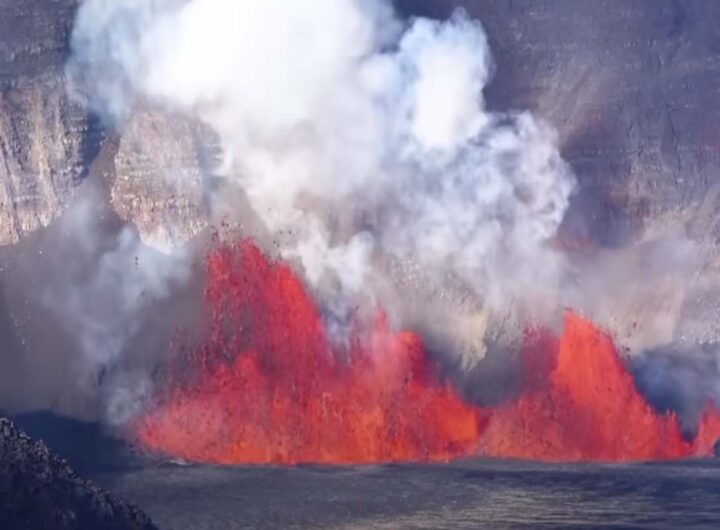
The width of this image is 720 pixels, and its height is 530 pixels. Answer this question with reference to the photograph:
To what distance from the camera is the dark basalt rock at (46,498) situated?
29422 millimetres

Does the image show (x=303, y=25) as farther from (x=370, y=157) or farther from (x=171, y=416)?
(x=171, y=416)

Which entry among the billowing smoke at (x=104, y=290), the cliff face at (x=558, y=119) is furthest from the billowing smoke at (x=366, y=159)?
the billowing smoke at (x=104, y=290)

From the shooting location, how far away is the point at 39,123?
163 ft

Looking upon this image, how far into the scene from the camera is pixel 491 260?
4791 cm

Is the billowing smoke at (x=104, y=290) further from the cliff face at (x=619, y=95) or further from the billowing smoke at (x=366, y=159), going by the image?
the cliff face at (x=619, y=95)

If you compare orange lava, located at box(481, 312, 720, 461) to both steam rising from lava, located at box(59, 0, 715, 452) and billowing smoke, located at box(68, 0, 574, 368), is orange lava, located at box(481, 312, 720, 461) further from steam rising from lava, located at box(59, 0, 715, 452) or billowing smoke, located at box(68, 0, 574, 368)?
billowing smoke, located at box(68, 0, 574, 368)

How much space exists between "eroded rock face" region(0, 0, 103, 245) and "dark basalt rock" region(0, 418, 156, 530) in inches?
701

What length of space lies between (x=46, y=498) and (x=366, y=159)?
2018cm

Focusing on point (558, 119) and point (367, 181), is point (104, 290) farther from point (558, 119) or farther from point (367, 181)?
point (558, 119)

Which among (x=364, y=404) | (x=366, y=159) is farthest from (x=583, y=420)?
(x=366, y=159)

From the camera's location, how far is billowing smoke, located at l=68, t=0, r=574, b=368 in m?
47.8

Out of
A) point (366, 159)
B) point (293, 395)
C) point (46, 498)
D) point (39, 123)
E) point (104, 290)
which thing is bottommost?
point (46, 498)

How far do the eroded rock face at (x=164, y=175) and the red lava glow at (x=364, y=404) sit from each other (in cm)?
233

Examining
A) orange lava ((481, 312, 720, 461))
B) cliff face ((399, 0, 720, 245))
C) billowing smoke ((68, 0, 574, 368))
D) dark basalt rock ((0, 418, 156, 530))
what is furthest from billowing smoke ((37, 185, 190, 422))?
dark basalt rock ((0, 418, 156, 530))
